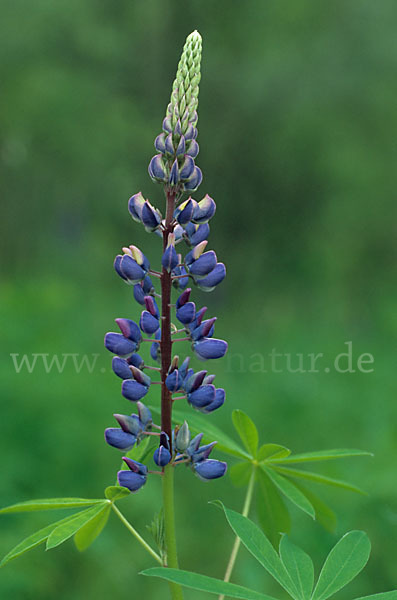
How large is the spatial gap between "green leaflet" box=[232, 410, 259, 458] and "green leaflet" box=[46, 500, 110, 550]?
0.42 meters

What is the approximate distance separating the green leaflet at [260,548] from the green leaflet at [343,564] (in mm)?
63

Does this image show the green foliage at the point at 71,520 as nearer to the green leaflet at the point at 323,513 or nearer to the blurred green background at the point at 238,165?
the green leaflet at the point at 323,513

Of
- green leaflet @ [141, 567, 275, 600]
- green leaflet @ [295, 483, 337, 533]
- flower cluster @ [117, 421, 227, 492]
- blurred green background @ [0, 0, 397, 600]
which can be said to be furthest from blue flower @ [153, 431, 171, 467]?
blurred green background @ [0, 0, 397, 600]

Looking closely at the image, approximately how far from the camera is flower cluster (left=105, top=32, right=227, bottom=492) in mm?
1159

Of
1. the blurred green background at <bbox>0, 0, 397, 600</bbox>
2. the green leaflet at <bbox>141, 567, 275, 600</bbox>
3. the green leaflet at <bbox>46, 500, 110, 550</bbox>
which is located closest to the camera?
the green leaflet at <bbox>141, 567, 275, 600</bbox>

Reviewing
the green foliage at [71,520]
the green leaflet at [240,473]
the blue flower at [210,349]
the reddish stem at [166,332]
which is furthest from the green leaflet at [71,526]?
the green leaflet at [240,473]

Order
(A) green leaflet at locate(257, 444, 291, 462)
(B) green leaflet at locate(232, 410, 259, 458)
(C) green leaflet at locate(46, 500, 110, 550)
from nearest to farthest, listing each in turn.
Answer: (C) green leaflet at locate(46, 500, 110, 550) → (A) green leaflet at locate(257, 444, 291, 462) → (B) green leaflet at locate(232, 410, 259, 458)

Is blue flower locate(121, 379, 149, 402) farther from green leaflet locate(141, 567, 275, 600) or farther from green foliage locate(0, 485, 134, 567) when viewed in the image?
green leaflet locate(141, 567, 275, 600)

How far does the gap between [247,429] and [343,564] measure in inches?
16.6

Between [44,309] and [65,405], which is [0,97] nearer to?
[44,309]

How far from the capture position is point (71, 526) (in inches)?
45.3

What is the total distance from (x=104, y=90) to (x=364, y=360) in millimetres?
4960

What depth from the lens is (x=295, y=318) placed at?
25.5 ft

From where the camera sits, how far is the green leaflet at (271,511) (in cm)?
153
